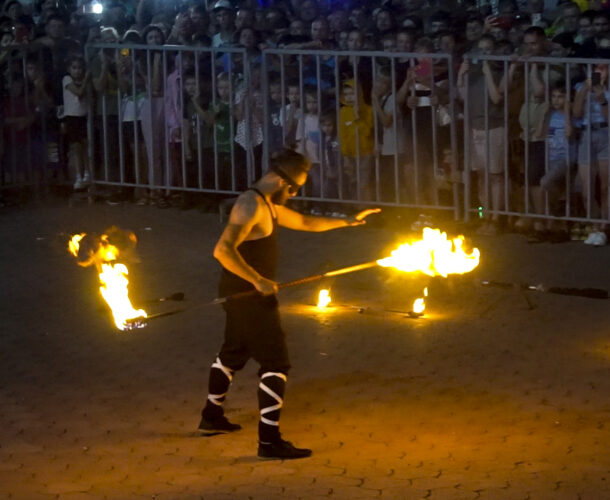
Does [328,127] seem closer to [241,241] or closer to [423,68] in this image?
[423,68]

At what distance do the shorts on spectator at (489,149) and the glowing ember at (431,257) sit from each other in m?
4.44

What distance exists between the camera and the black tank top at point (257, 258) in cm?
793

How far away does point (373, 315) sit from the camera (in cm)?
1115

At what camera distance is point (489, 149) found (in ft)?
45.3

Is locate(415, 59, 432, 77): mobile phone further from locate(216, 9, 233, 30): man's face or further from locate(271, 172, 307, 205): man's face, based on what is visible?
locate(271, 172, 307, 205): man's face

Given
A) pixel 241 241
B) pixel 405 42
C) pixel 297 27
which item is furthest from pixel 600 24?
pixel 241 241

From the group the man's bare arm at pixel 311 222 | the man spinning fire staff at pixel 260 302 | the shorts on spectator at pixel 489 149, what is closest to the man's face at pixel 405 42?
the shorts on spectator at pixel 489 149

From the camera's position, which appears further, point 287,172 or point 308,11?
point 308,11

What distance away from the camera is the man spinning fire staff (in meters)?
7.76

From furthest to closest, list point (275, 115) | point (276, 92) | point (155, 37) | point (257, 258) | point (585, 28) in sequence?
point (155, 37), point (275, 115), point (276, 92), point (585, 28), point (257, 258)

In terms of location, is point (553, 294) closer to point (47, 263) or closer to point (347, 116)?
point (347, 116)

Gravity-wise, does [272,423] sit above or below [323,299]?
→ above

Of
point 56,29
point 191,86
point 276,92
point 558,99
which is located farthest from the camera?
point 56,29

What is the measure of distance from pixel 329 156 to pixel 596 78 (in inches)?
122
